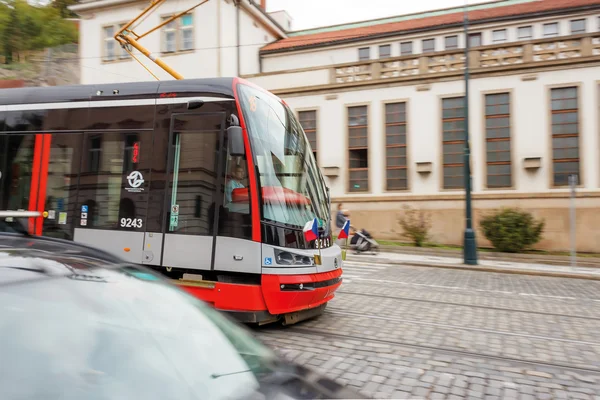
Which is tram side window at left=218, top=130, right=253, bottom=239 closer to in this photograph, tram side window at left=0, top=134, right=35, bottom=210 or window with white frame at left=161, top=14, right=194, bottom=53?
tram side window at left=0, top=134, right=35, bottom=210

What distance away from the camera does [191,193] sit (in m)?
6.17

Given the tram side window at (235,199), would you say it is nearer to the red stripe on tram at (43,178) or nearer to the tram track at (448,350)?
the tram track at (448,350)

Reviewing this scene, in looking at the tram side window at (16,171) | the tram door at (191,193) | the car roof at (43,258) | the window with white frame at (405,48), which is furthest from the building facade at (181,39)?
the car roof at (43,258)

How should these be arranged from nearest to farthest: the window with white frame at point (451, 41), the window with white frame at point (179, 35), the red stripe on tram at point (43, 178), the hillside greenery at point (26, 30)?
the red stripe on tram at point (43, 178) < the window with white frame at point (451, 41) < the window with white frame at point (179, 35) < the hillside greenery at point (26, 30)

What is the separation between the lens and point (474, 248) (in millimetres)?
16188

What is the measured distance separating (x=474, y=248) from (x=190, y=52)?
64.9 ft

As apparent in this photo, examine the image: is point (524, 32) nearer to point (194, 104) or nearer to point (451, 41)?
point (451, 41)

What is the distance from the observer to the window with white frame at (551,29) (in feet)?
83.0

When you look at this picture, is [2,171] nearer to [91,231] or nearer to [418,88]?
[91,231]

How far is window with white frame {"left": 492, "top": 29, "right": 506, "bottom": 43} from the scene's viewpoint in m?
26.0

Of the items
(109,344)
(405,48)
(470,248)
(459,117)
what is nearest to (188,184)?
(109,344)

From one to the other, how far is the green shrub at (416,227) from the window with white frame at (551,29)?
1322cm

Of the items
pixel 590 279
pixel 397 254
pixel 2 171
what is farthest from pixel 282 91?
pixel 2 171

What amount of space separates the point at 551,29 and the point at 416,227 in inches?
573
